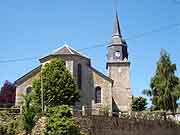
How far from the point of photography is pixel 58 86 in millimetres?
42531

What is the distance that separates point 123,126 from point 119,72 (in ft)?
80.3

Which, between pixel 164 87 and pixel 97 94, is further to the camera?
pixel 97 94

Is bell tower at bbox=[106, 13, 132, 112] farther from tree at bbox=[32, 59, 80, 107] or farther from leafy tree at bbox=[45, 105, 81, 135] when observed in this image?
leafy tree at bbox=[45, 105, 81, 135]

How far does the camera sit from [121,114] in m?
36.0

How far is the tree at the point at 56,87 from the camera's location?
4141 centimetres

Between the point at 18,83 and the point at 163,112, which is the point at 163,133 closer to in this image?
the point at 163,112

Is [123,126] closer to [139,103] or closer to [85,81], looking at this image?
[85,81]

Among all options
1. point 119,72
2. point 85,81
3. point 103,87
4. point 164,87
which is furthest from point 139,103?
point 164,87

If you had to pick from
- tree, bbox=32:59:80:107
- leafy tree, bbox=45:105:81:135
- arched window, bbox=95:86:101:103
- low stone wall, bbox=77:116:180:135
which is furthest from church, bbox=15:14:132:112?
leafy tree, bbox=45:105:81:135

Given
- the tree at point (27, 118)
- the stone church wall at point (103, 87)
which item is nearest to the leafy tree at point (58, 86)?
the stone church wall at point (103, 87)

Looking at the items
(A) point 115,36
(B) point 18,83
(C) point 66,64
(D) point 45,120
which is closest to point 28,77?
(B) point 18,83

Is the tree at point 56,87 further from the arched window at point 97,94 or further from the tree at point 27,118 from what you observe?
the tree at point 27,118

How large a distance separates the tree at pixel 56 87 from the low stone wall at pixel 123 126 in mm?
8361

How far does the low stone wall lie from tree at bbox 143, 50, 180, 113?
3368 millimetres
